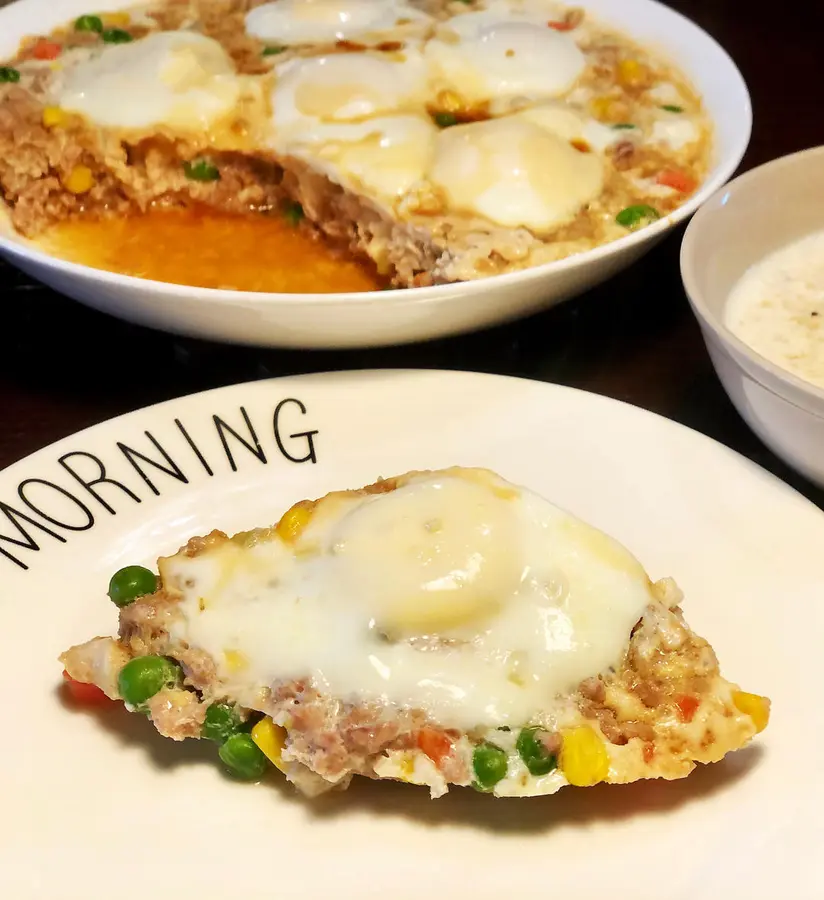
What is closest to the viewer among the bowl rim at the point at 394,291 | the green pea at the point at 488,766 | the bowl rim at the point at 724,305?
the green pea at the point at 488,766

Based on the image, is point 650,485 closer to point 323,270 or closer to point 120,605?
point 120,605

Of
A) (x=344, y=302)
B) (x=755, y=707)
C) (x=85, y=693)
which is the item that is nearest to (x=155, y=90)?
(x=344, y=302)

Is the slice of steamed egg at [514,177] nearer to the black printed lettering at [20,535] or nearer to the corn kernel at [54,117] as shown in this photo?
the corn kernel at [54,117]

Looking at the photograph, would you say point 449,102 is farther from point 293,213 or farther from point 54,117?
point 54,117

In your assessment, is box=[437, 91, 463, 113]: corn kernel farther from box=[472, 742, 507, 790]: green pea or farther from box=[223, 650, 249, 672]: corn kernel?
box=[472, 742, 507, 790]: green pea

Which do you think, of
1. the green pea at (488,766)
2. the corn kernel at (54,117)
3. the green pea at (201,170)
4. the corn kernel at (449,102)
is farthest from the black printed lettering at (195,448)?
the corn kernel at (449,102)

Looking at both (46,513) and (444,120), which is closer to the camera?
(46,513)

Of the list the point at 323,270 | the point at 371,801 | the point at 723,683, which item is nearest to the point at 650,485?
the point at 723,683
